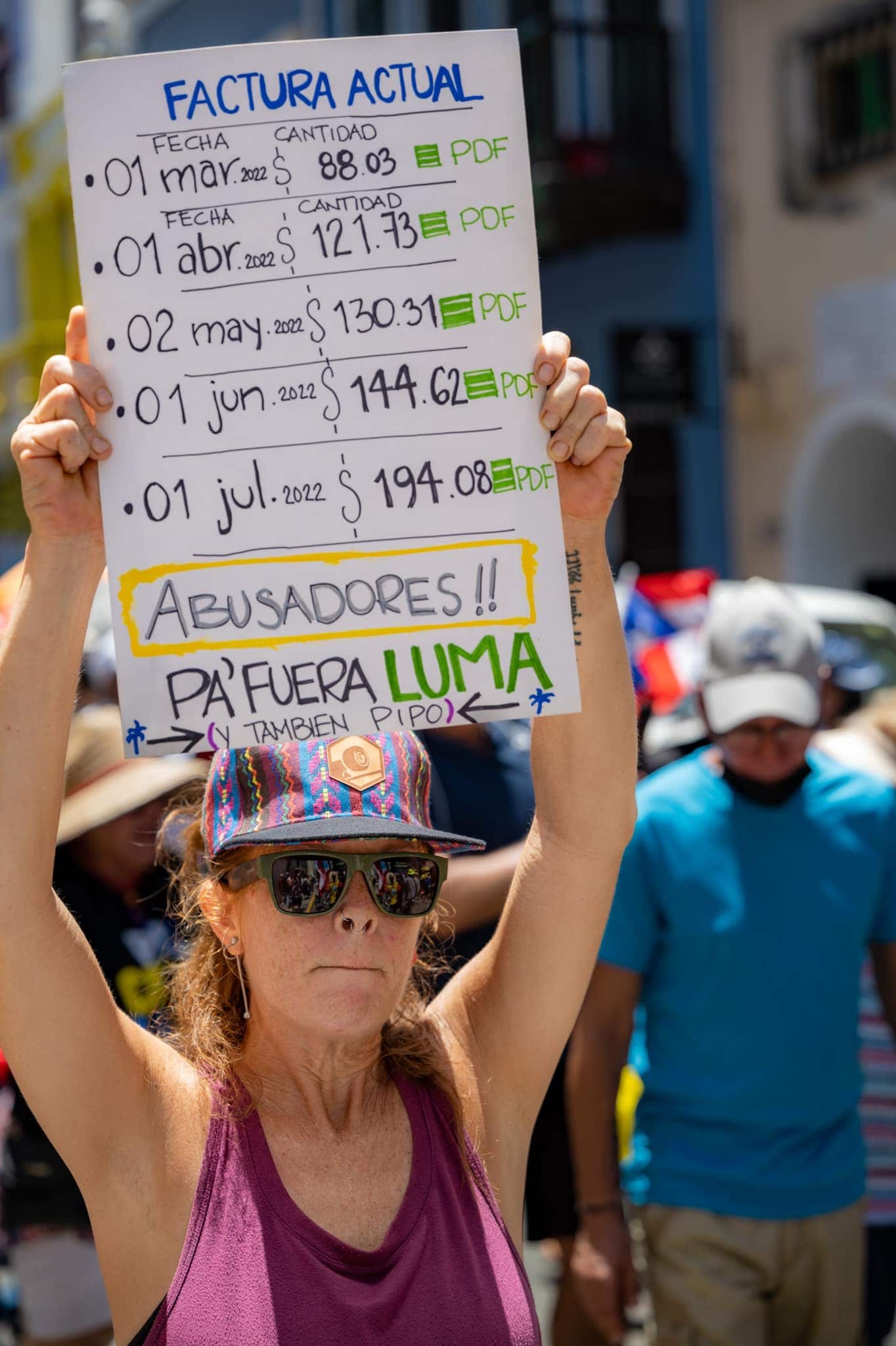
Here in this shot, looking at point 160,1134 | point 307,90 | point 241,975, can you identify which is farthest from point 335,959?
point 307,90

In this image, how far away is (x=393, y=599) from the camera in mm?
2127

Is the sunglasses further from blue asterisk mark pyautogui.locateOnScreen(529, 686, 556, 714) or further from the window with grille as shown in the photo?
the window with grille

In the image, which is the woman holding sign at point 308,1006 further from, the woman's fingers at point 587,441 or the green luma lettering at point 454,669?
the green luma lettering at point 454,669

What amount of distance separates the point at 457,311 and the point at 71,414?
49cm

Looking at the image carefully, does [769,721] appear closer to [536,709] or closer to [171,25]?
[536,709]

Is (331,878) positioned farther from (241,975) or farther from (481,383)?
(481,383)

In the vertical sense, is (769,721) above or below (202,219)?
below

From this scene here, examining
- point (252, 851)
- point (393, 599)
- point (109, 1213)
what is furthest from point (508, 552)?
point (109, 1213)

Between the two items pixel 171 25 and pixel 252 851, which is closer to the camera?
pixel 252 851

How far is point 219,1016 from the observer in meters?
2.28

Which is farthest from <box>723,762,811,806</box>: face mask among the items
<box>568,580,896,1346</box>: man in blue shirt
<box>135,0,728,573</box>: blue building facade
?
<box>135,0,728,573</box>: blue building facade

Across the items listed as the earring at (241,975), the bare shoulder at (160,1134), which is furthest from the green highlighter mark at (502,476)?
the bare shoulder at (160,1134)

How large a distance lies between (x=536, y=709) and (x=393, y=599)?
22 centimetres

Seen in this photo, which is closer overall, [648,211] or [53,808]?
[53,808]
